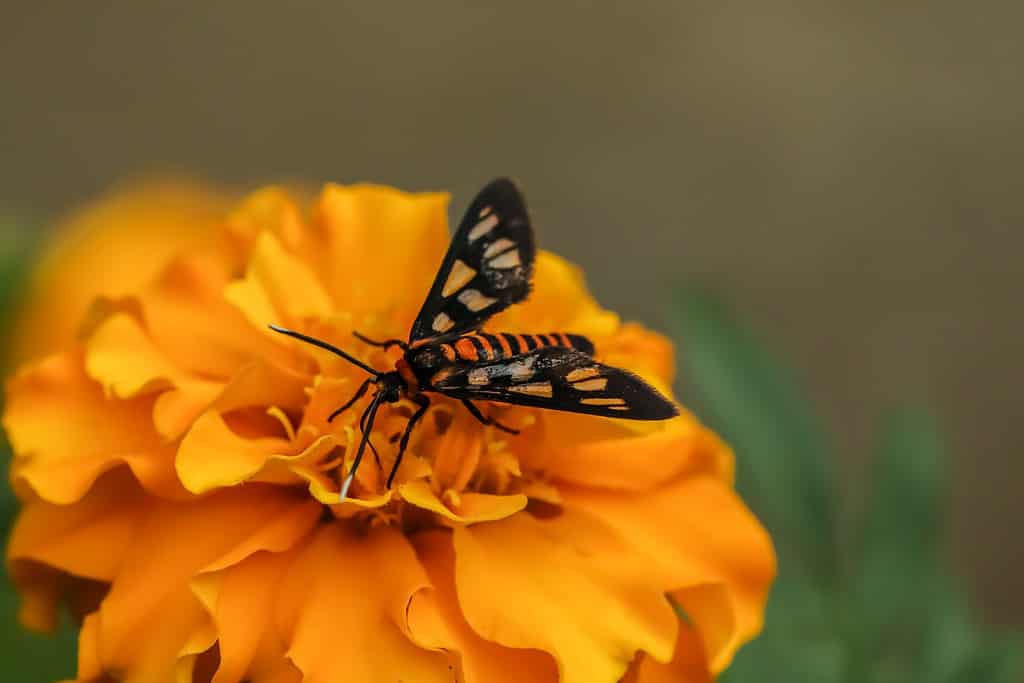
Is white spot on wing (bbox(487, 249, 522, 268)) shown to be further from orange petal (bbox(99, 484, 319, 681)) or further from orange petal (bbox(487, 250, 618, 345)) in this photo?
orange petal (bbox(99, 484, 319, 681))

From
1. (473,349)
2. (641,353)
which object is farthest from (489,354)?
(641,353)

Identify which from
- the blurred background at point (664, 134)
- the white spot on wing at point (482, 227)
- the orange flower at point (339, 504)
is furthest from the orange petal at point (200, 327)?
the blurred background at point (664, 134)

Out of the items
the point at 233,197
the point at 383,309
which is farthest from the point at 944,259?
the point at 383,309

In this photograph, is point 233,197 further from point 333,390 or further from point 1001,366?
point 1001,366

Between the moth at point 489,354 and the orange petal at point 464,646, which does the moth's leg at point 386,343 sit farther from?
the orange petal at point 464,646

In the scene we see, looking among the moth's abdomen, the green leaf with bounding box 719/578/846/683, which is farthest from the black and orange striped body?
the green leaf with bounding box 719/578/846/683
